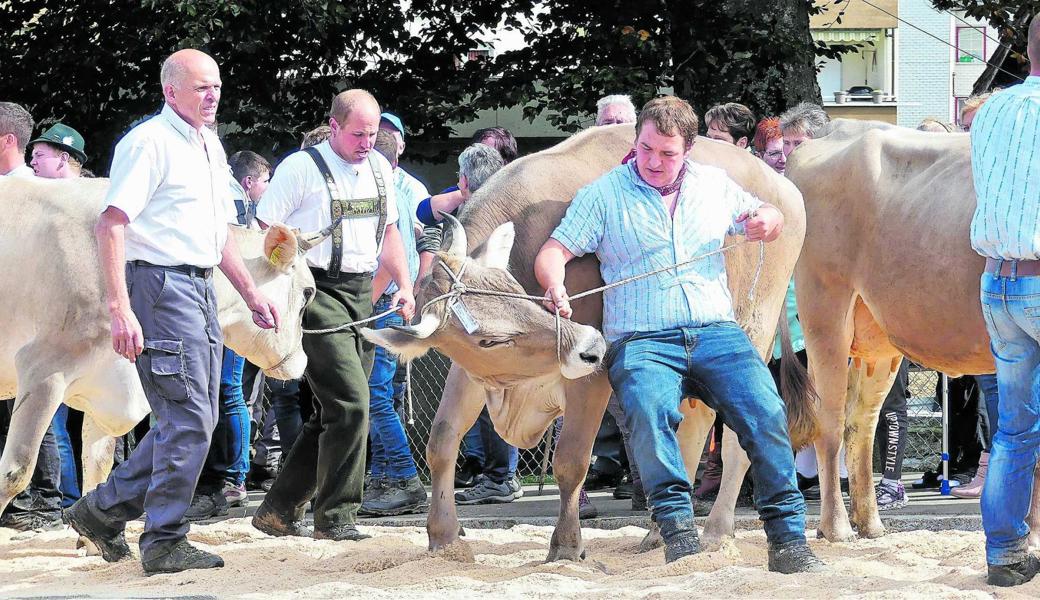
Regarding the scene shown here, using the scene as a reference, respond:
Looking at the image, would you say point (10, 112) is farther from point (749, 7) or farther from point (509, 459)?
point (749, 7)

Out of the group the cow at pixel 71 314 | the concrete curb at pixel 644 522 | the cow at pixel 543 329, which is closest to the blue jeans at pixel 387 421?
the concrete curb at pixel 644 522

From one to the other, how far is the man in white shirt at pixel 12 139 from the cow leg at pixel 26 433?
212 centimetres

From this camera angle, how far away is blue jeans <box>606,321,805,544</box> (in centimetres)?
573

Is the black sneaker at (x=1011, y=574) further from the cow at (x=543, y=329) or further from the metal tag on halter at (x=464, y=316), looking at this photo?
the metal tag on halter at (x=464, y=316)

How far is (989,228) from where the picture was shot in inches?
214

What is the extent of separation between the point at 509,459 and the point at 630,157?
3192mm

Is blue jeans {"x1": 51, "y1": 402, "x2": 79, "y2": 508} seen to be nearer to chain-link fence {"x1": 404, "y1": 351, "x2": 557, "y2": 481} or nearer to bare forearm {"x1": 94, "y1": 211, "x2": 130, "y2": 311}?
chain-link fence {"x1": 404, "y1": 351, "x2": 557, "y2": 481}

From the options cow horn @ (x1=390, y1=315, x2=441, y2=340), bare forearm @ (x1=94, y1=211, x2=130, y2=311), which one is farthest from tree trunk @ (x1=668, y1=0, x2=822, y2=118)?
bare forearm @ (x1=94, y1=211, x2=130, y2=311)

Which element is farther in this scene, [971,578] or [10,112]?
[10,112]

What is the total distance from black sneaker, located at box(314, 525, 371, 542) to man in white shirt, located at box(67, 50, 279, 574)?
1.05 metres

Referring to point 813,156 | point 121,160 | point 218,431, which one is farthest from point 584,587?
point 218,431

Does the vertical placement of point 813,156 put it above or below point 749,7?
below

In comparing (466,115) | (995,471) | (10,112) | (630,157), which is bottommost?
(995,471)

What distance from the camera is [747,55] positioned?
48.6ft
